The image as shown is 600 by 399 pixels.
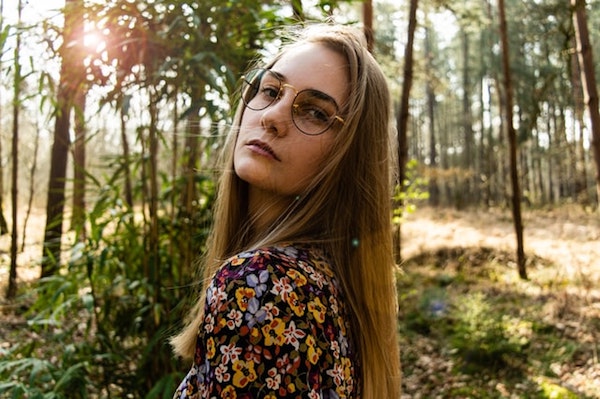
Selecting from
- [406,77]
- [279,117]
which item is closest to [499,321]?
[406,77]

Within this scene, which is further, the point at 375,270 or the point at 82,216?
the point at 82,216

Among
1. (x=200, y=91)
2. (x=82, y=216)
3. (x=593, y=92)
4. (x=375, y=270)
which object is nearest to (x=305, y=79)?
(x=375, y=270)

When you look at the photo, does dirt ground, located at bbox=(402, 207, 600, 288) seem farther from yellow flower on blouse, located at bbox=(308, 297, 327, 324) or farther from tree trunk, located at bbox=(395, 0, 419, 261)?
yellow flower on blouse, located at bbox=(308, 297, 327, 324)

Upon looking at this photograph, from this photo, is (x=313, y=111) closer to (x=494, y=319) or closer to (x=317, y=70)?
(x=317, y=70)

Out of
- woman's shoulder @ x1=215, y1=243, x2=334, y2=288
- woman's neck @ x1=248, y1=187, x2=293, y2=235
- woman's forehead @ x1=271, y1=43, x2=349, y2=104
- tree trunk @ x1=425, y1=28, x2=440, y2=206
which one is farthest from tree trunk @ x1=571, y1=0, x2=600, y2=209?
tree trunk @ x1=425, y1=28, x2=440, y2=206

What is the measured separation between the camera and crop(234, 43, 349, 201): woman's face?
1.03 m

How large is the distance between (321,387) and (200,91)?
1.99m

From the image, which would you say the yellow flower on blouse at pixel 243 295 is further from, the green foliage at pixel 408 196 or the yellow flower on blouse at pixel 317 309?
the green foliage at pixel 408 196

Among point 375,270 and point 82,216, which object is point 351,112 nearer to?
point 375,270

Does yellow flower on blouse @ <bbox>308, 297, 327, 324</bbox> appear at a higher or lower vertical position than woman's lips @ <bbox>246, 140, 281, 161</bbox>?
lower

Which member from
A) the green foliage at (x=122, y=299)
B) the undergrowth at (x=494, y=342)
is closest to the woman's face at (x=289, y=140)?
the green foliage at (x=122, y=299)

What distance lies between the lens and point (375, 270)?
1073 mm

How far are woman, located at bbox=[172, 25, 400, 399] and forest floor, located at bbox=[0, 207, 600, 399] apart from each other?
1554mm

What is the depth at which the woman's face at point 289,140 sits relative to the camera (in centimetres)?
103
